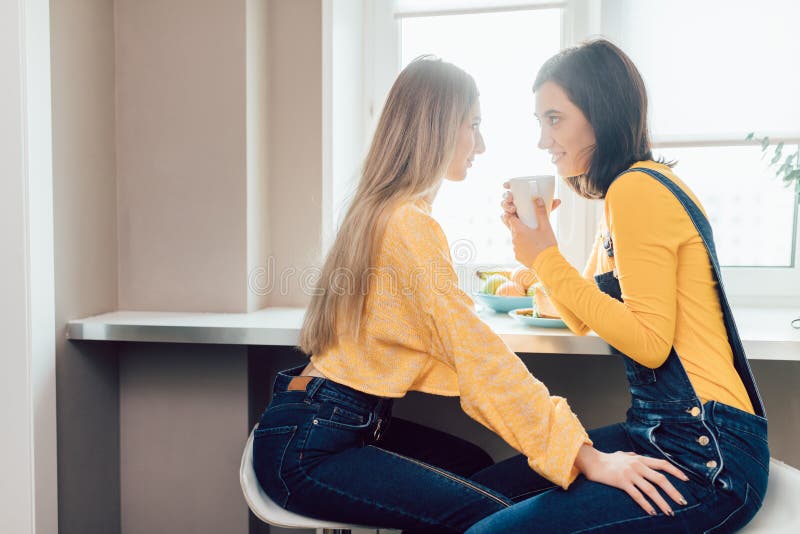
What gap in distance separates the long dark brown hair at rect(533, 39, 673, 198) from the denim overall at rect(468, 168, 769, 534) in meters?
0.08

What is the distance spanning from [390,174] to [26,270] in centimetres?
76

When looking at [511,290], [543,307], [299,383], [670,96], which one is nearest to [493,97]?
[670,96]

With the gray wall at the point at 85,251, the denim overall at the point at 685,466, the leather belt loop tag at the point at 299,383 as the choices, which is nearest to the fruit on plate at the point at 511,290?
the denim overall at the point at 685,466

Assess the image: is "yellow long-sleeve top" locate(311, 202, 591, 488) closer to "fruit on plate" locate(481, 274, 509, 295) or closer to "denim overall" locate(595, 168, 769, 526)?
"denim overall" locate(595, 168, 769, 526)

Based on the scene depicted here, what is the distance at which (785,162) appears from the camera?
1.41m

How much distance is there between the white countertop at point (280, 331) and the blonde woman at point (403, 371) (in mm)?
201

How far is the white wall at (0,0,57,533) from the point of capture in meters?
1.14

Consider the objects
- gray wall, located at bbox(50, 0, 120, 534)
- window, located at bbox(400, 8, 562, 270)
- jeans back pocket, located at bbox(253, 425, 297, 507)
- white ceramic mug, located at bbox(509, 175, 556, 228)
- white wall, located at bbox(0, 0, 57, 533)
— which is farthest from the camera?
window, located at bbox(400, 8, 562, 270)

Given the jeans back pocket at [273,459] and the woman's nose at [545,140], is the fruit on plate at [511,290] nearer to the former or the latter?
the woman's nose at [545,140]

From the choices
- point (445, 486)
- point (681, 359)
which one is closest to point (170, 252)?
point (445, 486)

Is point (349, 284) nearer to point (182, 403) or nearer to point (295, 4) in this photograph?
point (182, 403)

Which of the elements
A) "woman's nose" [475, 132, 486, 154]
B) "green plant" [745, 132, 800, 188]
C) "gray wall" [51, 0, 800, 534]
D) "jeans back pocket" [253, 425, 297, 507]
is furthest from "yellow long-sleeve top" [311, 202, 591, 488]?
"green plant" [745, 132, 800, 188]

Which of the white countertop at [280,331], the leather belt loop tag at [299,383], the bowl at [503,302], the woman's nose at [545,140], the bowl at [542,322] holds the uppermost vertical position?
the woman's nose at [545,140]

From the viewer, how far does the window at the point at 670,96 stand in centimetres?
154
